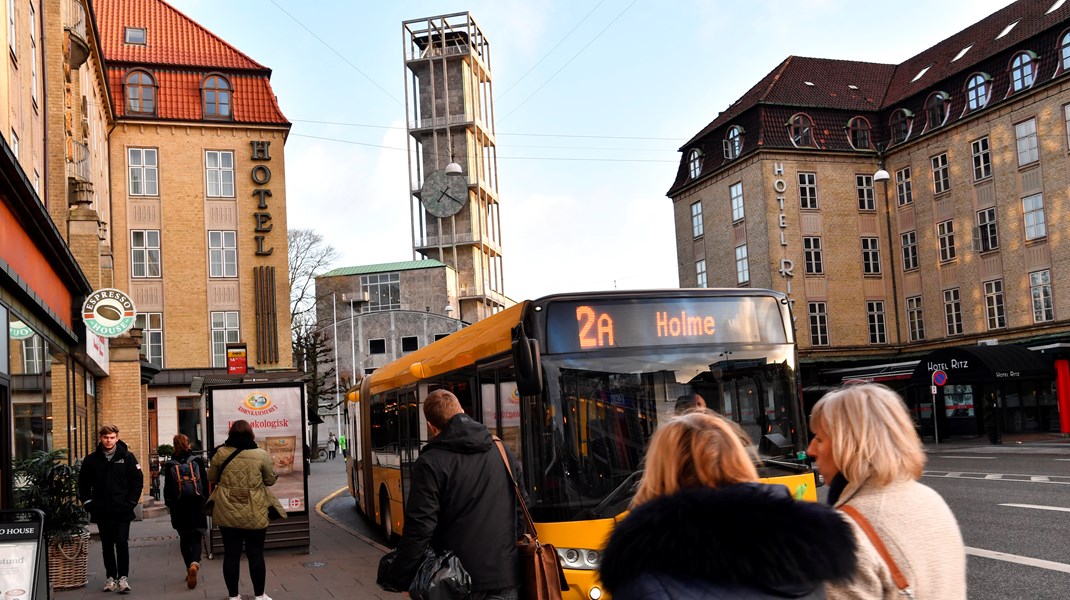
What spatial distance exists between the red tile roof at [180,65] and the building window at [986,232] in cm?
2855

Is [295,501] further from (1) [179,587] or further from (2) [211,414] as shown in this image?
(1) [179,587]

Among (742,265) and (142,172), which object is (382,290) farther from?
(142,172)

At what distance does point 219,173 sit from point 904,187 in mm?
30523

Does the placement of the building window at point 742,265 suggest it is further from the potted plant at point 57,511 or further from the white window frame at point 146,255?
the potted plant at point 57,511

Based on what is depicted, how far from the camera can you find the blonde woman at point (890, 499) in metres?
3.13

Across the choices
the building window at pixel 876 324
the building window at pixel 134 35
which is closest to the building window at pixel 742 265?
the building window at pixel 876 324

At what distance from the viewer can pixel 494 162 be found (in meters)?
88.3

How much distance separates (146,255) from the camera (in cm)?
4228

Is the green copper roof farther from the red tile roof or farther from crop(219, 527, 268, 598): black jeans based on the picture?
crop(219, 527, 268, 598): black jeans

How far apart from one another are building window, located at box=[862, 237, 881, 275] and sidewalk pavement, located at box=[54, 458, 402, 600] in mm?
38798

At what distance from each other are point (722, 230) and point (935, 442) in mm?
18068

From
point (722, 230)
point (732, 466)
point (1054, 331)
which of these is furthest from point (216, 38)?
point (732, 466)

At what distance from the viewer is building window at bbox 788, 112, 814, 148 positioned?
51750 millimetres

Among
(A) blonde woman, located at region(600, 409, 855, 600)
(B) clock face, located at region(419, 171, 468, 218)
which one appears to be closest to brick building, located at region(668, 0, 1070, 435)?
(B) clock face, located at region(419, 171, 468, 218)
